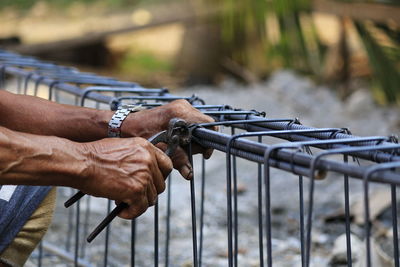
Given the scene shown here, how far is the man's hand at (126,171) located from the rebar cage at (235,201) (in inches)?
6.0

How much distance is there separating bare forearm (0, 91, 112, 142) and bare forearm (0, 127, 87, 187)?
0.44m

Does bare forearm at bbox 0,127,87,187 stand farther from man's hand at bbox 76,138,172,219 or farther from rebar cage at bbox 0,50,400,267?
rebar cage at bbox 0,50,400,267

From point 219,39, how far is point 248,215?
472 centimetres

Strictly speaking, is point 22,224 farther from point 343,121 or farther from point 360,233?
point 343,121

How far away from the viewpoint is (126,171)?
1.85 meters

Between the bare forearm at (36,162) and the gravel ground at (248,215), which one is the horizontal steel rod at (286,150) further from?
the gravel ground at (248,215)

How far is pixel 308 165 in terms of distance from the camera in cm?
158

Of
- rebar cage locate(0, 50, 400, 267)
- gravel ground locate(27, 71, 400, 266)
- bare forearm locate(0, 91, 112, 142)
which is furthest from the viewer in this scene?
gravel ground locate(27, 71, 400, 266)

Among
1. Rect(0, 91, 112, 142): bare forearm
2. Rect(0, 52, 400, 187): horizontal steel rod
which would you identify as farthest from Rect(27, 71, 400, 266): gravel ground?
Rect(0, 52, 400, 187): horizontal steel rod

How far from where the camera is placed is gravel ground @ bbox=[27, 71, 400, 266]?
3662 mm

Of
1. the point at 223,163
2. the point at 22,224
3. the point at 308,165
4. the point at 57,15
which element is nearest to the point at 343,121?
A: the point at 223,163

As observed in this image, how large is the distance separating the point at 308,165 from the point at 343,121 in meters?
4.62

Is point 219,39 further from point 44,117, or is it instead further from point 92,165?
point 92,165

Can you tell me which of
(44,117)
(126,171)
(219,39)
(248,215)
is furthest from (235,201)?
(219,39)
